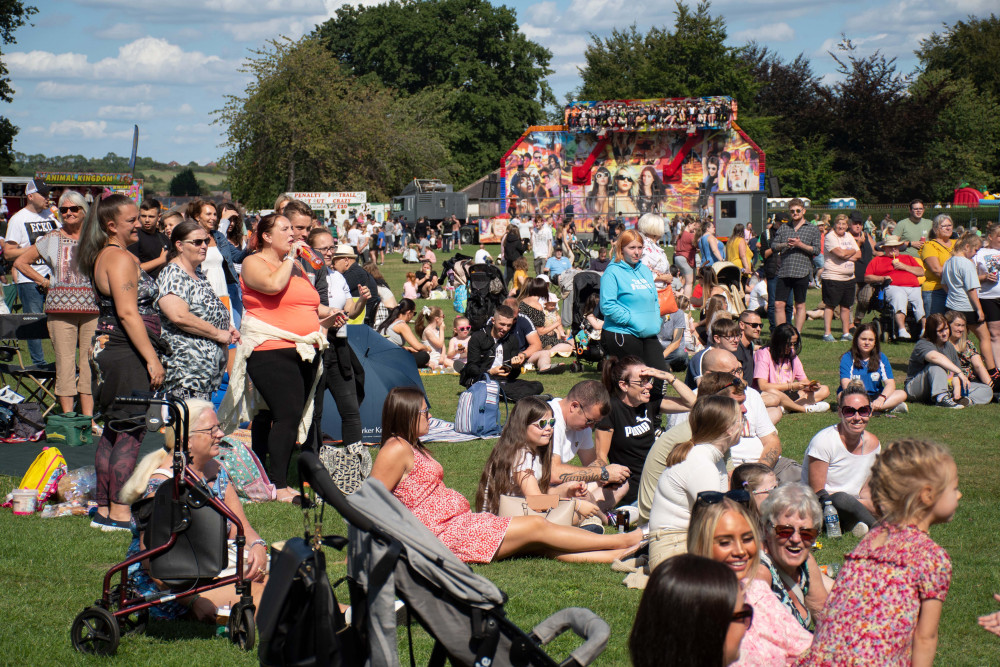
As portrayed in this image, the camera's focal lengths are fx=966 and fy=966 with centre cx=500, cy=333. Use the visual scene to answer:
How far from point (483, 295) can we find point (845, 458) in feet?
22.6

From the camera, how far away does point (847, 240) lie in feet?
43.3

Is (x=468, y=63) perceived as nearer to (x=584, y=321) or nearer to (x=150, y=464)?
(x=584, y=321)

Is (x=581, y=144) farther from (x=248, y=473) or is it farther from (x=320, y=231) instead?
(x=248, y=473)

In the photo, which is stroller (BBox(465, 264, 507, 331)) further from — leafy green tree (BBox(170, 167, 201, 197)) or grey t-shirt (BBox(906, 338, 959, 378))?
leafy green tree (BBox(170, 167, 201, 197))

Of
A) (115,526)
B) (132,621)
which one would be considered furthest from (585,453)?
(132,621)

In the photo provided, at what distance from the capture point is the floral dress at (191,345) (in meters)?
6.08

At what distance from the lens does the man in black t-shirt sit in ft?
25.3

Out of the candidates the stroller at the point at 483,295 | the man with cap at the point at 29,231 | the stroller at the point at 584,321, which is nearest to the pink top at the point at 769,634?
the stroller at the point at 584,321

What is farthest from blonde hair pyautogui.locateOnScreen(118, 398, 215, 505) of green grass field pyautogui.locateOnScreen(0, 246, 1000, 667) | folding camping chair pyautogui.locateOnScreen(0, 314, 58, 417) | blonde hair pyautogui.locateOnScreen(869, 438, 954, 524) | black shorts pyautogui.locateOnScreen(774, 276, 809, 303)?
black shorts pyautogui.locateOnScreen(774, 276, 809, 303)

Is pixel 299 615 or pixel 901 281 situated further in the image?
pixel 901 281

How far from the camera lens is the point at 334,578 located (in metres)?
5.21

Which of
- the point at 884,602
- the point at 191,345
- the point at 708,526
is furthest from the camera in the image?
the point at 191,345

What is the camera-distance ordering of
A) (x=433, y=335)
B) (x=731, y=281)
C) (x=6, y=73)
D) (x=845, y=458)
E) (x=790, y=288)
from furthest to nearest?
(x=6, y=73), (x=731, y=281), (x=790, y=288), (x=433, y=335), (x=845, y=458)

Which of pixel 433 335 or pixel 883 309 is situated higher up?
pixel 883 309
